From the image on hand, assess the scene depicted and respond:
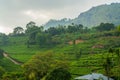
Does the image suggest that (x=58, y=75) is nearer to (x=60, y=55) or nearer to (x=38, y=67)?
(x=38, y=67)

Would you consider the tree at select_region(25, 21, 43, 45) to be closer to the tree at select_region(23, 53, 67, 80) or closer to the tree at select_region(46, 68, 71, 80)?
the tree at select_region(23, 53, 67, 80)

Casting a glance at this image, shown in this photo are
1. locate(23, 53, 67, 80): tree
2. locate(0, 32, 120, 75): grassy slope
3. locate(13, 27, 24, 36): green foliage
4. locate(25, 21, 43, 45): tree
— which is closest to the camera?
locate(23, 53, 67, 80): tree

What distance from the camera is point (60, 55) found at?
7412 centimetres

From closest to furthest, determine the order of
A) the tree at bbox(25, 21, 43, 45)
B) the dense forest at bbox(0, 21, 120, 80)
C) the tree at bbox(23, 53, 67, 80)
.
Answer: the dense forest at bbox(0, 21, 120, 80) < the tree at bbox(23, 53, 67, 80) < the tree at bbox(25, 21, 43, 45)

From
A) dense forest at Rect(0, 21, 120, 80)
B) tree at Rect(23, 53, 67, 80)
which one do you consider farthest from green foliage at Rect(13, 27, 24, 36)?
tree at Rect(23, 53, 67, 80)

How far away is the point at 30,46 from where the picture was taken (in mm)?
110812

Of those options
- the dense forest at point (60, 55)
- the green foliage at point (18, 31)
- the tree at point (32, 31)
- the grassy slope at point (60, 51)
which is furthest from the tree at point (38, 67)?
the green foliage at point (18, 31)

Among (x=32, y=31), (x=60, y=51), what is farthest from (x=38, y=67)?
(x=32, y=31)

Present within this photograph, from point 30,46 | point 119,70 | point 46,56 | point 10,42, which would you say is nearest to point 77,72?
point 46,56

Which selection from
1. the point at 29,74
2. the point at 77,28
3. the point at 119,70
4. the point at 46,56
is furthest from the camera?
the point at 77,28

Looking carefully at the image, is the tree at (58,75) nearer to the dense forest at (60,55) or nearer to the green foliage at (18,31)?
the dense forest at (60,55)

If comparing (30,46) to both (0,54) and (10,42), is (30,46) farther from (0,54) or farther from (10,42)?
(0,54)

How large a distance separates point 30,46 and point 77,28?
25.0m

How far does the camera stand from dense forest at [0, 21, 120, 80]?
5144 centimetres
